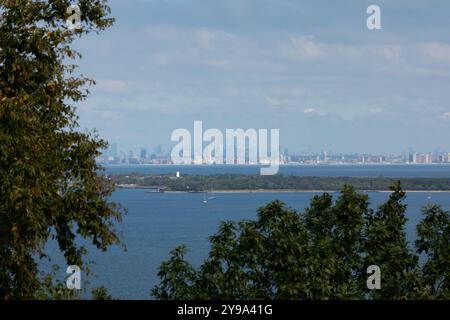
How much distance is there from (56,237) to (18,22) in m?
3.13

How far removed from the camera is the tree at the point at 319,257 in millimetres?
11328

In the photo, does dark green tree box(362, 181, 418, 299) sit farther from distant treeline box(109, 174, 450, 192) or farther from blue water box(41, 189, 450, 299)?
distant treeline box(109, 174, 450, 192)

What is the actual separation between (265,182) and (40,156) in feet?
292

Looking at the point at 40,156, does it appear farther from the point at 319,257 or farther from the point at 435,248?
the point at 435,248

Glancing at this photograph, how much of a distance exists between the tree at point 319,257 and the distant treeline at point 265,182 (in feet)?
200

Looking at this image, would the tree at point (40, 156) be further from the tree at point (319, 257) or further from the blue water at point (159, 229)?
the blue water at point (159, 229)

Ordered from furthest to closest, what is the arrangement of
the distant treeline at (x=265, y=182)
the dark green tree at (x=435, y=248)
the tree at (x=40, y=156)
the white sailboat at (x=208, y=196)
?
the white sailboat at (x=208, y=196), the distant treeline at (x=265, y=182), the dark green tree at (x=435, y=248), the tree at (x=40, y=156)

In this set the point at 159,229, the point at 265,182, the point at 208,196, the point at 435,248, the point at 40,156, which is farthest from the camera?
the point at 265,182

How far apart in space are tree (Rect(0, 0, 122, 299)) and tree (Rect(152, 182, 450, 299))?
65.8 inches

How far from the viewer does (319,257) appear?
11664mm

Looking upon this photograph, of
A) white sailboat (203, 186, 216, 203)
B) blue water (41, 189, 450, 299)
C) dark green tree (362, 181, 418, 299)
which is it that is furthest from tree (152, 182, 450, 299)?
white sailboat (203, 186, 216, 203)

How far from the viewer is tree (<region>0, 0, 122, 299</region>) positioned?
8930 mm

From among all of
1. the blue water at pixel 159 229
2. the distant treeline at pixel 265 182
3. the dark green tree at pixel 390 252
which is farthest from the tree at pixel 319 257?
the distant treeline at pixel 265 182

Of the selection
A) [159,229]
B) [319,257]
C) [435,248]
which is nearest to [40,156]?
[319,257]
